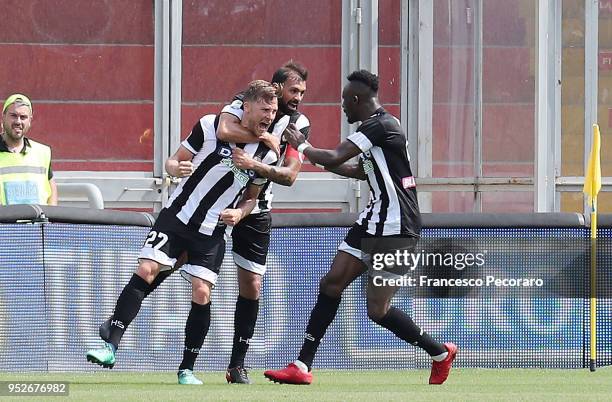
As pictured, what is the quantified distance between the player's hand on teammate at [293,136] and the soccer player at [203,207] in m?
0.15

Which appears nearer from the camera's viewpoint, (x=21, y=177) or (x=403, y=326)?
(x=403, y=326)

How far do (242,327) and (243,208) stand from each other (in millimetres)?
876

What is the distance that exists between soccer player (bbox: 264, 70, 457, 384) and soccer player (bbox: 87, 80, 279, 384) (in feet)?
1.07

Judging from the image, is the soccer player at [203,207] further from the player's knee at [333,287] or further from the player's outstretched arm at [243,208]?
the player's knee at [333,287]

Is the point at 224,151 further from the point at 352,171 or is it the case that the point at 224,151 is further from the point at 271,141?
the point at 352,171

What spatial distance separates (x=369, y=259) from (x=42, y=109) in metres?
6.68

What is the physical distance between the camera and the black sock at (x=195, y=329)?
8.95 metres

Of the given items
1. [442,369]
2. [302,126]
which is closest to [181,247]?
[302,126]

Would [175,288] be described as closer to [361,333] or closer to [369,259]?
[361,333]

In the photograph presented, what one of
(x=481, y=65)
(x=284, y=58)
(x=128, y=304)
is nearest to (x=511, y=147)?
(x=481, y=65)

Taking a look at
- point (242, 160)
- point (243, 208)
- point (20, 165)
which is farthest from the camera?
point (20, 165)

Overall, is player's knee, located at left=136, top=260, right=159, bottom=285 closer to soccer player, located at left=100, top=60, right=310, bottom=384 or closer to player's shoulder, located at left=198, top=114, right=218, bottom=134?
soccer player, located at left=100, top=60, right=310, bottom=384

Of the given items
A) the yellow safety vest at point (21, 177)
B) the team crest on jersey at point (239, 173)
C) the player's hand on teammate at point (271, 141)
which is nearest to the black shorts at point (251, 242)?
the team crest on jersey at point (239, 173)

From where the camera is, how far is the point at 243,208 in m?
8.95
